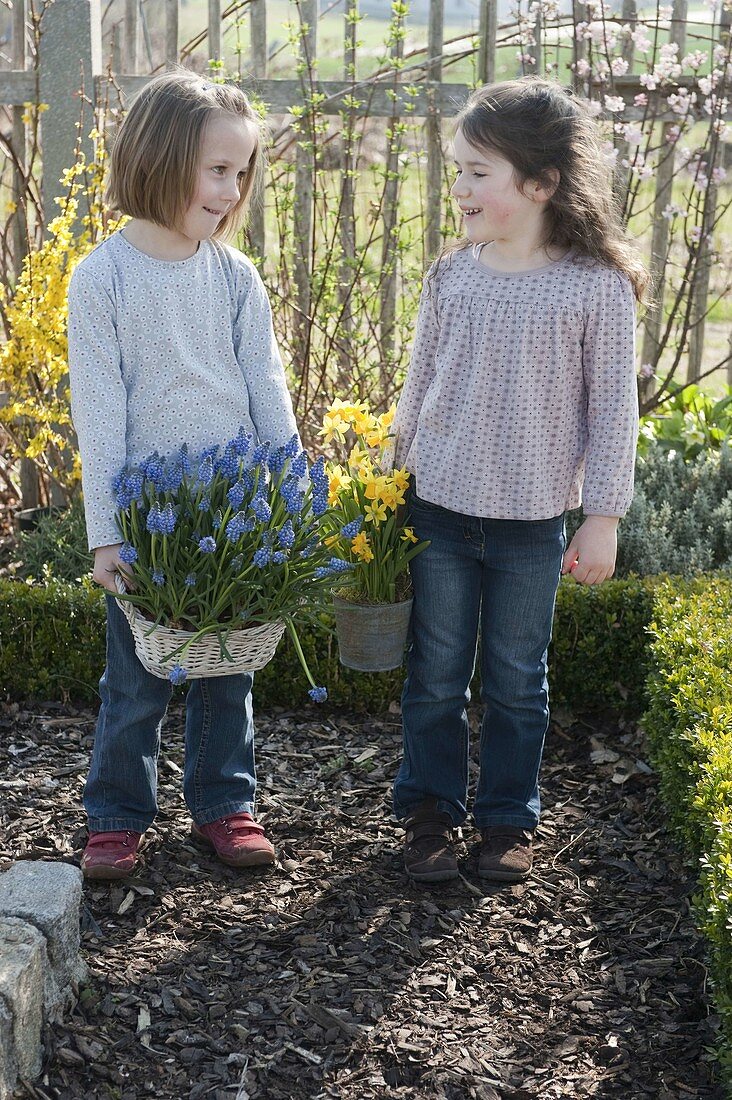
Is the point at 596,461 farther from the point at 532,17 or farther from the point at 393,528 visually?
the point at 532,17

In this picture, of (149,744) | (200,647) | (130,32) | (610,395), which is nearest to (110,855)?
(149,744)

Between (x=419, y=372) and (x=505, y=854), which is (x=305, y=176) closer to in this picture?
(x=419, y=372)

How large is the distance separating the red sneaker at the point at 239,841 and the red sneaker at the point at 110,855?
7.4 inches

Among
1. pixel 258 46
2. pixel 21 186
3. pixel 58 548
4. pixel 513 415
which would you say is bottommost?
pixel 58 548

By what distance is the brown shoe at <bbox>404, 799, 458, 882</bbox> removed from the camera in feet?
8.78

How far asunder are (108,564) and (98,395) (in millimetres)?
343

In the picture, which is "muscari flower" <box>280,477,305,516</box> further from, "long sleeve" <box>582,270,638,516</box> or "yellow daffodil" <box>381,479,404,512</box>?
"long sleeve" <box>582,270,638,516</box>

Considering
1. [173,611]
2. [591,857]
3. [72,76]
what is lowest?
[591,857]

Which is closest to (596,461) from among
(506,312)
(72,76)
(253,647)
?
(506,312)

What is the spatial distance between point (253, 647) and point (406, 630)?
0.48m

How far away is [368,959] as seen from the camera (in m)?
2.44

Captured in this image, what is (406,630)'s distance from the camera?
8.67ft

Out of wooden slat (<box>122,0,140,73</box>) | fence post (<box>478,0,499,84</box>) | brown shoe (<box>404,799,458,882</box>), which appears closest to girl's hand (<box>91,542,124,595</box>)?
brown shoe (<box>404,799,458,882</box>)

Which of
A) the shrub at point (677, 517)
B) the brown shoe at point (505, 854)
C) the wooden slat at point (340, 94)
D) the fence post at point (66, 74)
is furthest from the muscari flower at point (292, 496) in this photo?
the fence post at point (66, 74)
